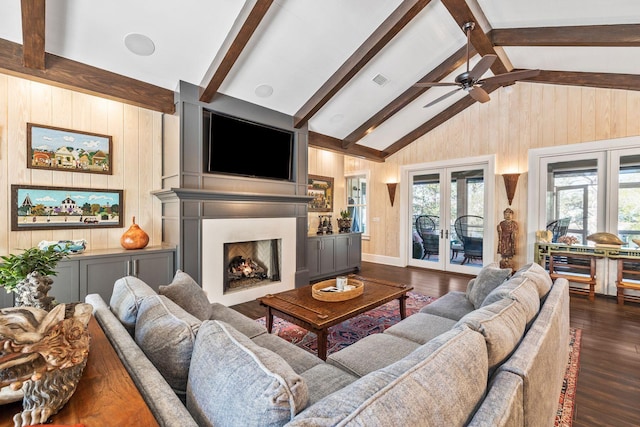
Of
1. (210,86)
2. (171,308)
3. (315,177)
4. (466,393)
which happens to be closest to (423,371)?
(466,393)

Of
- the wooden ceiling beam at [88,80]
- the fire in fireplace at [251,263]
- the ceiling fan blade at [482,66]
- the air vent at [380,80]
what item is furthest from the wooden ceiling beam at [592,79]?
the wooden ceiling beam at [88,80]

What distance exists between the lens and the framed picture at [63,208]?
2902 millimetres

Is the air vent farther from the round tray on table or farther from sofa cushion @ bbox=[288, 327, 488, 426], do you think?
sofa cushion @ bbox=[288, 327, 488, 426]

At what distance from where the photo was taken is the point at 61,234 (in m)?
3.13

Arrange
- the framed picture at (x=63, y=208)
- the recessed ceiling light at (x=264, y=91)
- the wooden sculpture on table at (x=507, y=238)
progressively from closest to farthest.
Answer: the framed picture at (x=63, y=208)
the recessed ceiling light at (x=264, y=91)
the wooden sculpture on table at (x=507, y=238)

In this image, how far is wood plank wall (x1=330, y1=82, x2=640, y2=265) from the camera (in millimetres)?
4270

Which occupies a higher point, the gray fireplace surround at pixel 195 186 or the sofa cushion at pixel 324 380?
the gray fireplace surround at pixel 195 186

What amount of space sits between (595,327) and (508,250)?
6.31ft

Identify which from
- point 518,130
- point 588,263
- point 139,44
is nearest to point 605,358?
point 588,263

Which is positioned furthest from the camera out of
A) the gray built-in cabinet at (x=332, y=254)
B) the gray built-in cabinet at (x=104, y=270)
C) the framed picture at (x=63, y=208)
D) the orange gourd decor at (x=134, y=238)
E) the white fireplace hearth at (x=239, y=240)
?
the gray built-in cabinet at (x=332, y=254)

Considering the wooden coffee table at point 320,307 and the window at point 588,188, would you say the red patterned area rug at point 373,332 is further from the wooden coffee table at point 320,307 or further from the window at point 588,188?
the window at point 588,188

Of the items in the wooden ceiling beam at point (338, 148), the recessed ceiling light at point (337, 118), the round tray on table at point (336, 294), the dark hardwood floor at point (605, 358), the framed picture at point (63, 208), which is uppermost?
the recessed ceiling light at point (337, 118)

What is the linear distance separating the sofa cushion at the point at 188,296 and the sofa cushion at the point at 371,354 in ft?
3.13

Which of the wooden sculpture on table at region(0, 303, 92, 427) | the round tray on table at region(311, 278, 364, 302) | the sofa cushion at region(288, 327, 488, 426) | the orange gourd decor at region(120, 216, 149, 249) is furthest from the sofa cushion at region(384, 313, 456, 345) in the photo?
the orange gourd decor at region(120, 216, 149, 249)
